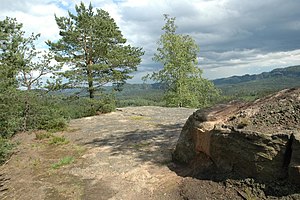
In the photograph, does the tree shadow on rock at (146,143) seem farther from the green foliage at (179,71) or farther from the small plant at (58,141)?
the green foliage at (179,71)

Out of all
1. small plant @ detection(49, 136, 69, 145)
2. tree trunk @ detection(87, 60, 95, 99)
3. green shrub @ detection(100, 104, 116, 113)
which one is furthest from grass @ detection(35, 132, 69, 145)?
tree trunk @ detection(87, 60, 95, 99)

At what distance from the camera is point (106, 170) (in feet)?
27.2

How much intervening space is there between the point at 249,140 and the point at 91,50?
57.6 ft

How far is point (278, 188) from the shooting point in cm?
502


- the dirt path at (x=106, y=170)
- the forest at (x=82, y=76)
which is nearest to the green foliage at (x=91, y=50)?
the forest at (x=82, y=76)

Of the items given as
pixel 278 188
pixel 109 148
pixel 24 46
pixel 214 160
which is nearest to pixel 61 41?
pixel 24 46

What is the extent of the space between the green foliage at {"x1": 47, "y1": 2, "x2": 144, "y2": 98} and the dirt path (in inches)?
297

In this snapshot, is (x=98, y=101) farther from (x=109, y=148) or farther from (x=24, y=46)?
(x=109, y=148)

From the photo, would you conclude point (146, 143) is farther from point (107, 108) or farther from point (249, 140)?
point (107, 108)

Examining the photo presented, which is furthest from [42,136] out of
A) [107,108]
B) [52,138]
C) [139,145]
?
[107,108]

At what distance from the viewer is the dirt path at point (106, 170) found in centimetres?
652

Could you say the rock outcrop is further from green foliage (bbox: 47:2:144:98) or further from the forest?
green foliage (bbox: 47:2:144:98)

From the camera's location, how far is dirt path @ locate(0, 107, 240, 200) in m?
6.52

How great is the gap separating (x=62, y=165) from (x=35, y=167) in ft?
3.33
